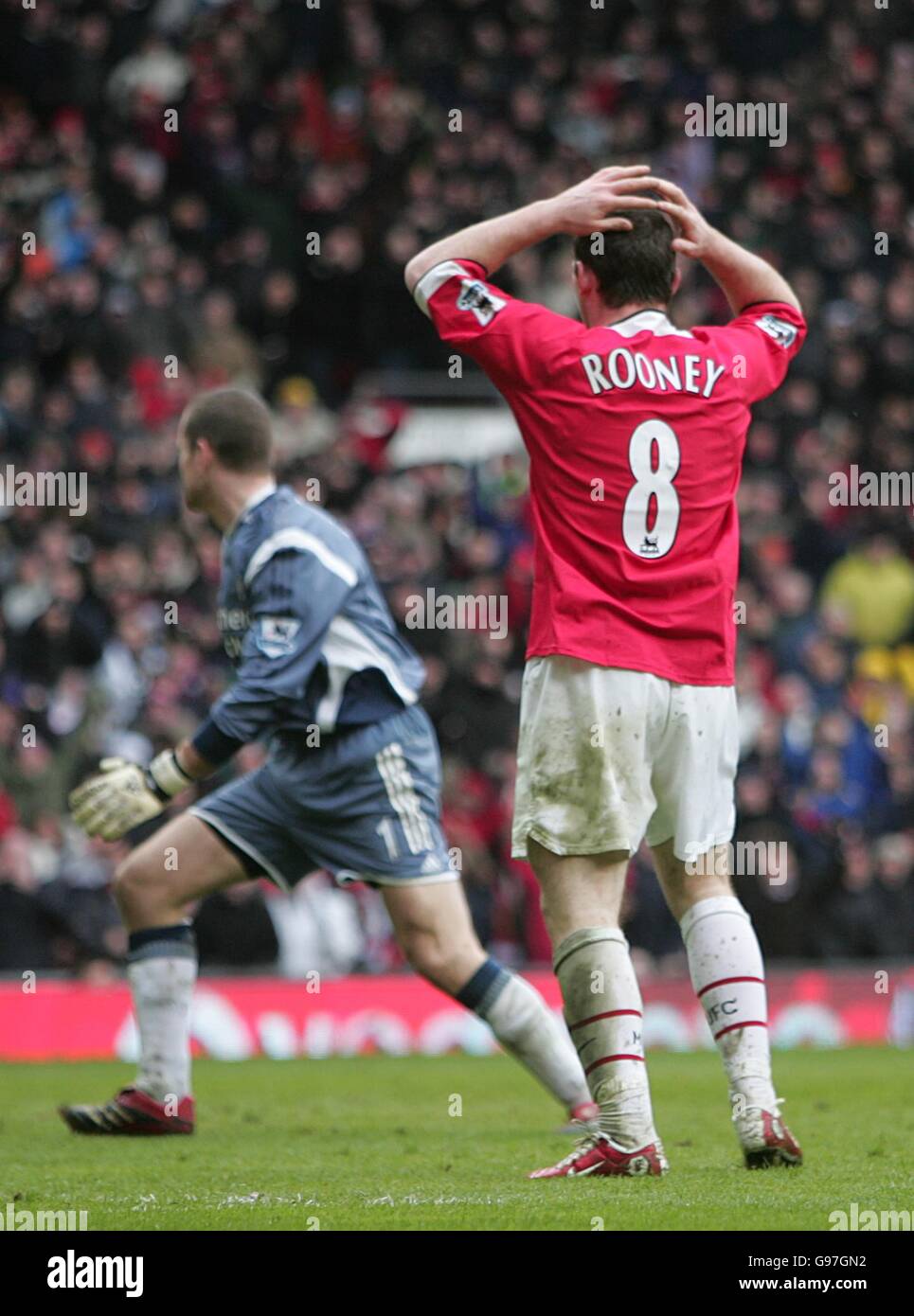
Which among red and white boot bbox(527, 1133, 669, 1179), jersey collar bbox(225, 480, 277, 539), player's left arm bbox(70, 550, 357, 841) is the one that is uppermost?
jersey collar bbox(225, 480, 277, 539)

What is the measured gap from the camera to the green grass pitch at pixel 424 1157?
16.7 ft

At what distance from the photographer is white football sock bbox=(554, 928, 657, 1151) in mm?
5684

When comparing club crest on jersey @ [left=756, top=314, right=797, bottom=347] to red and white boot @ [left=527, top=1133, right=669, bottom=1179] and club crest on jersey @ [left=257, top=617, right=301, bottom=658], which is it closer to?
club crest on jersey @ [left=257, top=617, right=301, bottom=658]

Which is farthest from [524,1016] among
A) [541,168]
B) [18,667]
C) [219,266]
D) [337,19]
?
[337,19]

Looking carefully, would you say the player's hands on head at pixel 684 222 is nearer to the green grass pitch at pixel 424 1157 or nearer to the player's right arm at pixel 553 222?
the player's right arm at pixel 553 222

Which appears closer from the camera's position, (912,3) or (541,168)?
(541,168)

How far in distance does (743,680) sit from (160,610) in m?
4.26

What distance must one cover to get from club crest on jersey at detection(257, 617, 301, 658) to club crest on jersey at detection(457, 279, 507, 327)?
177cm

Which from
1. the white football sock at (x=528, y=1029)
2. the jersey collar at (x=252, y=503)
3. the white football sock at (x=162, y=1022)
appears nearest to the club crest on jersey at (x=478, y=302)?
the jersey collar at (x=252, y=503)

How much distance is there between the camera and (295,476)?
1630 cm

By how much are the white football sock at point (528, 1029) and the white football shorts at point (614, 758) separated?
1.56 meters

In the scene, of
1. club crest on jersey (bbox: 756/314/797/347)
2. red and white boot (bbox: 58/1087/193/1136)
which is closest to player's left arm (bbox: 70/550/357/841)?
red and white boot (bbox: 58/1087/193/1136)

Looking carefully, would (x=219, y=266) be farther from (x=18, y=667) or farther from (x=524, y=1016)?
(x=524, y=1016)

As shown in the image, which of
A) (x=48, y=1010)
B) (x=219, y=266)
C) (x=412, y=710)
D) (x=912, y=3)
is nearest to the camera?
(x=412, y=710)
